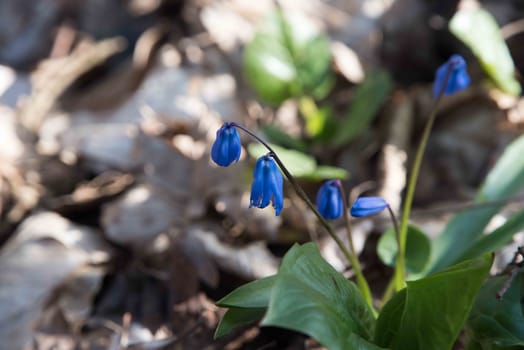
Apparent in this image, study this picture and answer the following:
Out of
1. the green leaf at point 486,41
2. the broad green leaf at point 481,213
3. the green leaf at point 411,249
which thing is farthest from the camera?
the green leaf at point 486,41

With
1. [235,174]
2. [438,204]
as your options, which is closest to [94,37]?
[235,174]

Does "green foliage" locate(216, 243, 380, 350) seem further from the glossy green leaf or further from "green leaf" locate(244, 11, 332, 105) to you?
"green leaf" locate(244, 11, 332, 105)

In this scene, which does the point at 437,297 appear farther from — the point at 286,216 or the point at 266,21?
the point at 266,21

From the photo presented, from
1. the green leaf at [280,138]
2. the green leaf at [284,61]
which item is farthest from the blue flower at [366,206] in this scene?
the green leaf at [284,61]

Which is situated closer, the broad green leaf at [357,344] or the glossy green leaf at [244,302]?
the broad green leaf at [357,344]

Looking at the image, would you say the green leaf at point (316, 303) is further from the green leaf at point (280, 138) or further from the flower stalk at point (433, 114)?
the green leaf at point (280, 138)

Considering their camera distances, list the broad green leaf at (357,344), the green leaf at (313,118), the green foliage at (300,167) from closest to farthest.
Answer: the broad green leaf at (357,344)
the green foliage at (300,167)
the green leaf at (313,118)

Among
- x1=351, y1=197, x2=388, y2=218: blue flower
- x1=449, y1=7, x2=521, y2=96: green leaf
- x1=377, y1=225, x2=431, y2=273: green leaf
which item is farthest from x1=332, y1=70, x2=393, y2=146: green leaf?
x1=351, y1=197, x2=388, y2=218: blue flower

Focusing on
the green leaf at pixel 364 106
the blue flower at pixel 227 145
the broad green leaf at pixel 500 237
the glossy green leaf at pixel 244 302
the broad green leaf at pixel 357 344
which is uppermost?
the blue flower at pixel 227 145
